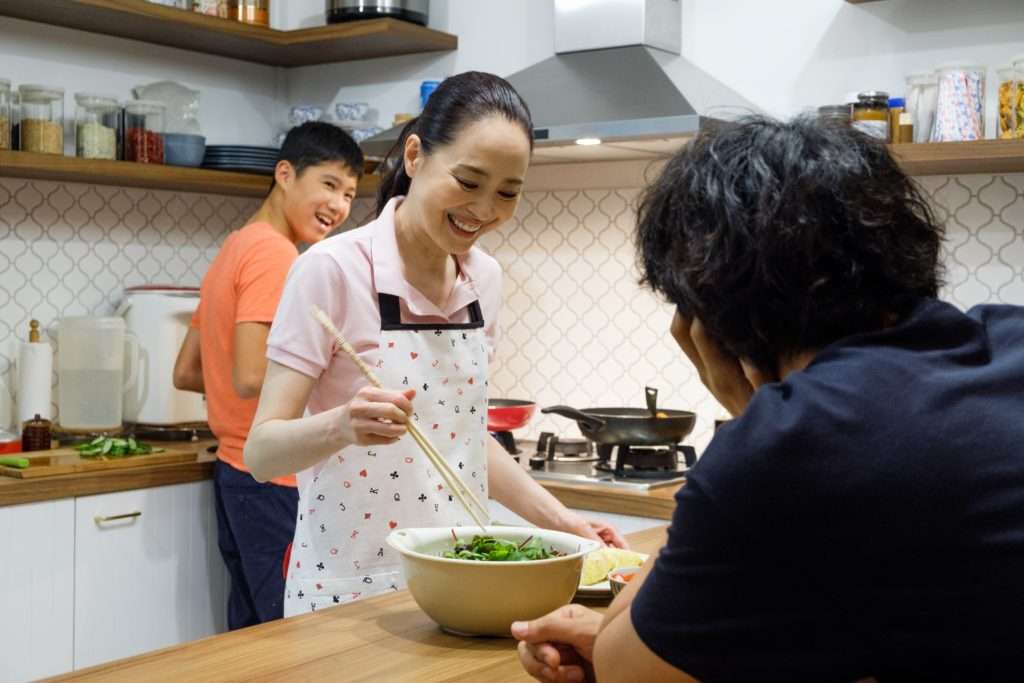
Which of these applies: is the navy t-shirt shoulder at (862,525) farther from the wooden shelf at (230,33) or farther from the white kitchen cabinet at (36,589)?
the wooden shelf at (230,33)

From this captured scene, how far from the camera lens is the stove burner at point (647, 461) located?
3365 mm

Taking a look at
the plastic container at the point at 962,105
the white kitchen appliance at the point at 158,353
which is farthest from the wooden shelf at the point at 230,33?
the plastic container at the point at 962,105

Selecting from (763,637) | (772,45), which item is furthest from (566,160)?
(763,637)

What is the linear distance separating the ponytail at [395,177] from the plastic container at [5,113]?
68.9 inches

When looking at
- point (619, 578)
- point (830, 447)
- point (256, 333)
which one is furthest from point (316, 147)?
point (830, 447)

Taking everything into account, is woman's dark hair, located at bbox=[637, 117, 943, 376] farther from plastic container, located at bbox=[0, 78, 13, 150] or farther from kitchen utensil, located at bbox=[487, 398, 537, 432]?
plastic container, located at bbox=[0, 78, 13, 150]

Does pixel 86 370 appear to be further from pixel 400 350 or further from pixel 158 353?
pixel 400 350

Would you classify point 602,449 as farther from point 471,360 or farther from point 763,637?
point 763,637

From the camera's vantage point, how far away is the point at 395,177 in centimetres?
225

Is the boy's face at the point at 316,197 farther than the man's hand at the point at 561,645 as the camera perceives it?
Yes

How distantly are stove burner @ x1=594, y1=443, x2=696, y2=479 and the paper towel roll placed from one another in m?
1.65

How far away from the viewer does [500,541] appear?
5.81 feet

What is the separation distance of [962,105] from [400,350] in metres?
1.70

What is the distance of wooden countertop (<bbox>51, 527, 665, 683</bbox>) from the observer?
148 centimetres
